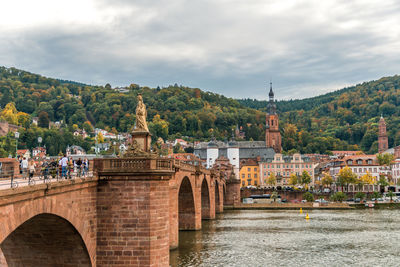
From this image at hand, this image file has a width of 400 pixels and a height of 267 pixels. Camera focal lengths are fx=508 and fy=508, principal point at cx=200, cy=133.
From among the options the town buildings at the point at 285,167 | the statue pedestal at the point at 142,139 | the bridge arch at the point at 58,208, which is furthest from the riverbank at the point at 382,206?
the bridge arch at the point at 58,208

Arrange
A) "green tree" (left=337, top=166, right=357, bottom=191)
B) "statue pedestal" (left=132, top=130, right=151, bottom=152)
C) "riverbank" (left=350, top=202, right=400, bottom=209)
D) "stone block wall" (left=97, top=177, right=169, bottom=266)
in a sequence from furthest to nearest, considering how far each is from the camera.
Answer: "green tree" (left=337, top=166, right=357, bottom=191) → "riverbank" (left=350, top=202, right=400, bottom=209) → "statue pedestal" (left=132, top=130, right=151, bottom=152) → "stone block wall" (left=97, top=177, right=169, bottom=266)

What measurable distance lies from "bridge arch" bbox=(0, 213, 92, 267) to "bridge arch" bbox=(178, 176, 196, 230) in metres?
29.2

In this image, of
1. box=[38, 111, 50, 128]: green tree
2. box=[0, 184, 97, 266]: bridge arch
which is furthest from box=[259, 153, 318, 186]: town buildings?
box=[0, 184, 97, 266]: bridge arch

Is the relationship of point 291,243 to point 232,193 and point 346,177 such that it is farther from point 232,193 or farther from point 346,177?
point 346,177

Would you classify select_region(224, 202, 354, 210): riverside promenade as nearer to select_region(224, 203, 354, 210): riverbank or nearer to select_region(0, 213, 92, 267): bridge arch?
select_region(224, 203, 354, 210): riverbank

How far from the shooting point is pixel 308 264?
123 feet

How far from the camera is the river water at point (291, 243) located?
38.7 meters

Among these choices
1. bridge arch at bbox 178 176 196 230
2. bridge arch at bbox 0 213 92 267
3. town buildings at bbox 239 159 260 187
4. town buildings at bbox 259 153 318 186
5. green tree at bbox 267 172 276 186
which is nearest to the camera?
bridge arch at bbox 0 213 92 267

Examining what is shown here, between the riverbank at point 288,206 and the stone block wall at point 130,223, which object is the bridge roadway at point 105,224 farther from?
the riverbank at point 288,206

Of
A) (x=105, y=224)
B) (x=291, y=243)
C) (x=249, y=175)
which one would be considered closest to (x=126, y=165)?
(x=105, y=224)

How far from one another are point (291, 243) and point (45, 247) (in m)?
29.2

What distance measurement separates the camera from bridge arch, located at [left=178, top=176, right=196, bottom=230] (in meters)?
53.8

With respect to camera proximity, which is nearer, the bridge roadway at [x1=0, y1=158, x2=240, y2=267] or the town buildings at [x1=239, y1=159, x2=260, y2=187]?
the bridge roadway at [x1=0, y1=158, x2=240, y2=267]

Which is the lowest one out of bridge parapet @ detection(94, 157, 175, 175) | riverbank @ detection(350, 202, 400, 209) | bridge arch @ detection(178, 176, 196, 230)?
riverbank @ detection(350, 202, 400, 209)
